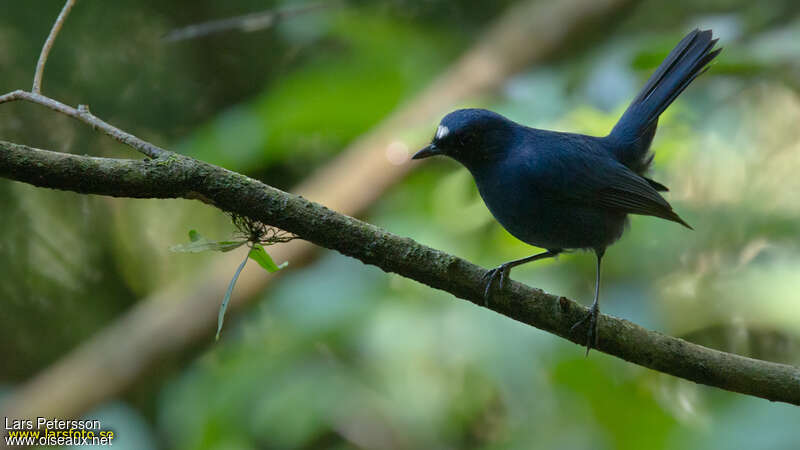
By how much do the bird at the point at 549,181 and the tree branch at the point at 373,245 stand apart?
2.25ft

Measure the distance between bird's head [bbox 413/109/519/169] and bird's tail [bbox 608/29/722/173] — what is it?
2.46 ft

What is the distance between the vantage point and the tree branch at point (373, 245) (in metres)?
1.90

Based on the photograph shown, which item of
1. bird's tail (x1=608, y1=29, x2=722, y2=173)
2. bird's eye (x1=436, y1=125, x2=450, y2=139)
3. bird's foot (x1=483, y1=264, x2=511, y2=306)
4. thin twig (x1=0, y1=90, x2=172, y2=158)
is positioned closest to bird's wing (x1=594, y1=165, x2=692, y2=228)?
bird's tail (x1=608, y1=29, x2=722, y2=173)

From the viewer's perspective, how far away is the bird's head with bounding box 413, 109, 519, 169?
3.35 meters

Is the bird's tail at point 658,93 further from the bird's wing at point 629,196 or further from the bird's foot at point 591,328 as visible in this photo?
the bird's foot at point 591,328

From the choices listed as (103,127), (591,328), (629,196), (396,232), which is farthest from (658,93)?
(103,127)

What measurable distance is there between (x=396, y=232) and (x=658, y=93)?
1.64 metres

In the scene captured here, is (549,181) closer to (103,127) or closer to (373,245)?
(373,245)

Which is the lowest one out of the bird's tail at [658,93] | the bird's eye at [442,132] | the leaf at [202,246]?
the leaf at [202,246]

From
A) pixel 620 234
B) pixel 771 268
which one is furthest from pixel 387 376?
pixel 771 268

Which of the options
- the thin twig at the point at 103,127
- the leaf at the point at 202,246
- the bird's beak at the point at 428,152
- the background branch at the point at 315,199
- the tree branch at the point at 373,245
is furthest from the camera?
the background branch at the point at 315,199

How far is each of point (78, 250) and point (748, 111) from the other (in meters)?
5.01

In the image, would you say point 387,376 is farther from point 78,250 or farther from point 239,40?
point 239,40

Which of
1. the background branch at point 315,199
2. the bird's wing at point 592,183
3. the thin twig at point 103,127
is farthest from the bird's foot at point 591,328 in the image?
the background branch at point 315,199
